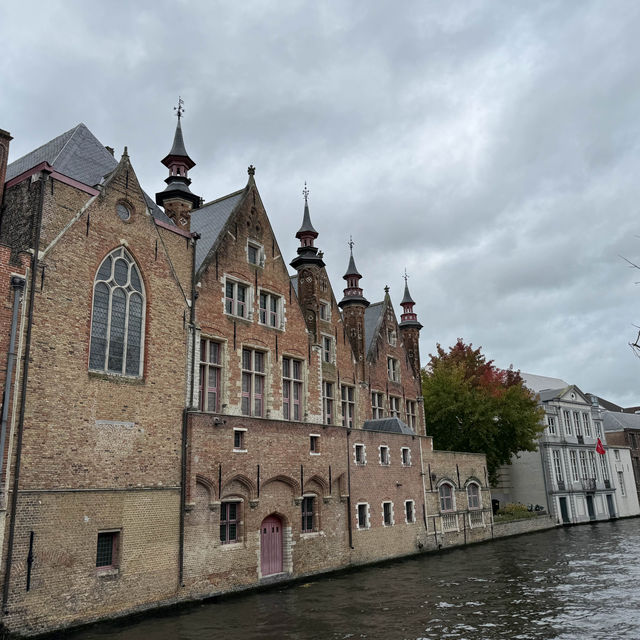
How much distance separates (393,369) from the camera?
122ft

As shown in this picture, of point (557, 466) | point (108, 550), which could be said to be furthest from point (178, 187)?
point (557, 466)

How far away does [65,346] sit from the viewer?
57.4 feet

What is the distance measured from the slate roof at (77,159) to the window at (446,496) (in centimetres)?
2215

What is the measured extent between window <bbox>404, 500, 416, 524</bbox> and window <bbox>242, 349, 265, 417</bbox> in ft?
Answer: 36.9

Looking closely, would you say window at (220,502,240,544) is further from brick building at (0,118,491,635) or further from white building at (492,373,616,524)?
white building at (492,373,616,524)

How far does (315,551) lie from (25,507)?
1275 cm

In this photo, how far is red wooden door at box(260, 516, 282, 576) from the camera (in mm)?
22616

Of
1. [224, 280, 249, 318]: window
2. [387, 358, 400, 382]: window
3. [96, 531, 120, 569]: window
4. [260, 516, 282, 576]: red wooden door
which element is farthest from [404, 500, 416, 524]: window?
[96, 531, 120, 569]: window

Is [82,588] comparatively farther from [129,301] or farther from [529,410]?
[529,410]

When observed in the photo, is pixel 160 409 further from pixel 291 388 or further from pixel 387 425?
pixel 387 425

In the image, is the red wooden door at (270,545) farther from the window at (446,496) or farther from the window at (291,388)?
the window at (446,496)

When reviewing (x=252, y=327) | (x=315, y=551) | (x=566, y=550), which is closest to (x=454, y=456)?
(x=566, y=550)

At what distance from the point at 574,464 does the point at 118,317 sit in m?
47.4

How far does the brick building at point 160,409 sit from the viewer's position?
53.8ft
